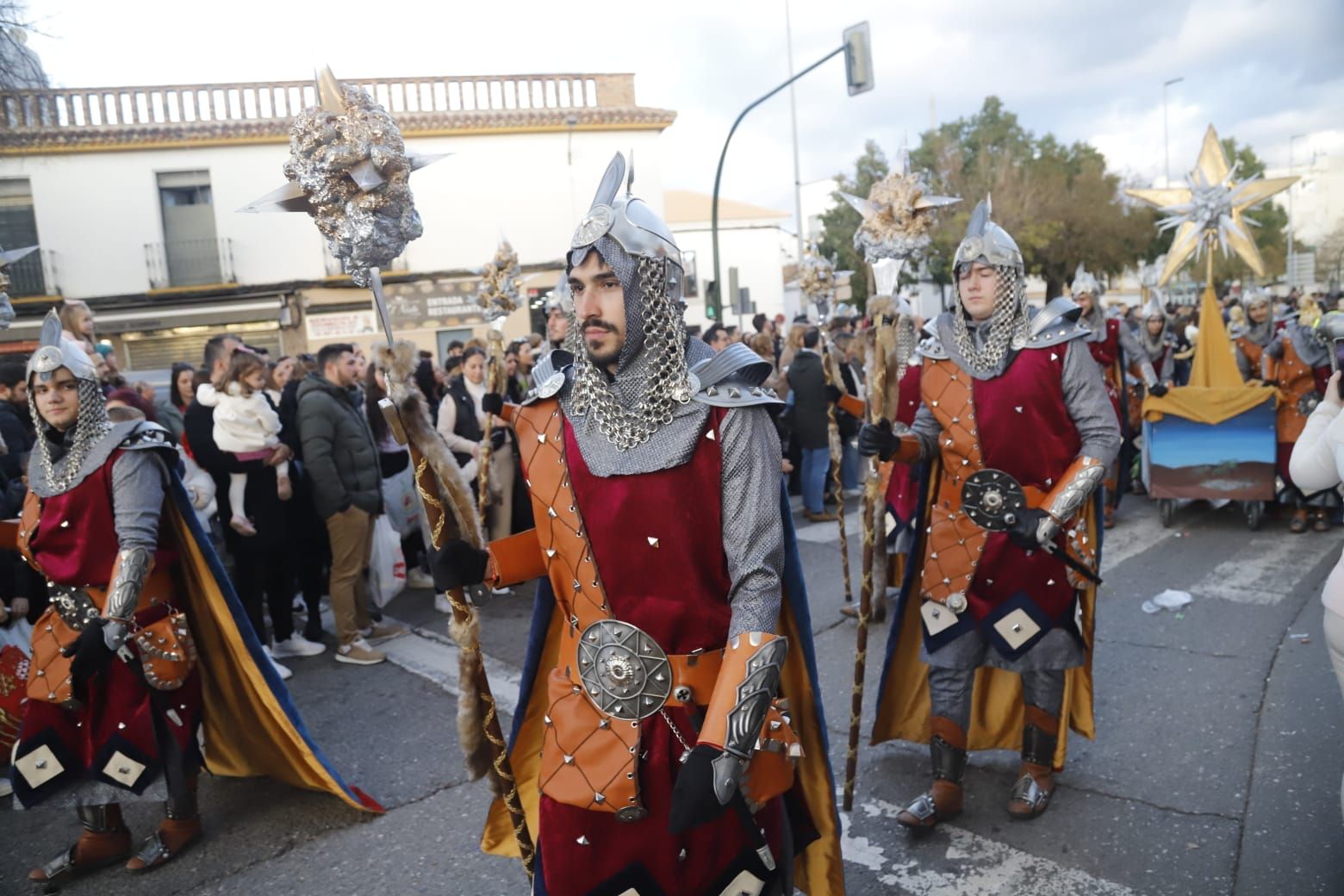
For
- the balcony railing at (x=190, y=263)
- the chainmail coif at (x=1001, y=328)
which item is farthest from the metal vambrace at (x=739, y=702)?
the balcony railing at (x=190, y=263)

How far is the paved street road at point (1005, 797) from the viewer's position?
3.30 meters

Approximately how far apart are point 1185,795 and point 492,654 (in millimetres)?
3881

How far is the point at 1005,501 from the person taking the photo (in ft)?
11.6

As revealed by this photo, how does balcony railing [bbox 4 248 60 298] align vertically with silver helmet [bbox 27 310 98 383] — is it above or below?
above

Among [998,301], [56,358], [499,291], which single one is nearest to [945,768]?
[998,301]

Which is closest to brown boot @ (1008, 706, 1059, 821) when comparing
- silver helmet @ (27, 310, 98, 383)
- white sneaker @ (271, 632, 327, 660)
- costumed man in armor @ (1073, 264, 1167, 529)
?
silver helmet @ (27, 310, 98, 383)

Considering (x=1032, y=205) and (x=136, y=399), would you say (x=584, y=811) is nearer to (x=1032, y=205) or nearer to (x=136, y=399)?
(x=136, y=399)

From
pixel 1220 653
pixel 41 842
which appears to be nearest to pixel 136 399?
pixel 41 842

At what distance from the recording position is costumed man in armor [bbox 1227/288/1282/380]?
9.59 metres

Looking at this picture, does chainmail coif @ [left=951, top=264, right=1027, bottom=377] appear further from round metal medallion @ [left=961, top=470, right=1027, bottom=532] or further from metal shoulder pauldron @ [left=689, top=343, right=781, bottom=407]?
metal shoulder pauldron @ [left=689, top=343, right=781, bottom=407]

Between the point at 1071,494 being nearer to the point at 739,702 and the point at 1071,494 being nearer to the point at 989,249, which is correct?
the point at 989,249

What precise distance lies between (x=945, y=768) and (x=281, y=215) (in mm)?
23235

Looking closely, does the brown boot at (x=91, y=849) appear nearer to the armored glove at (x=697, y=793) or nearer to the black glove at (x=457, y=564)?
the black glove at (x=457, y=564)

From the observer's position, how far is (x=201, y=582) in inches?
153
